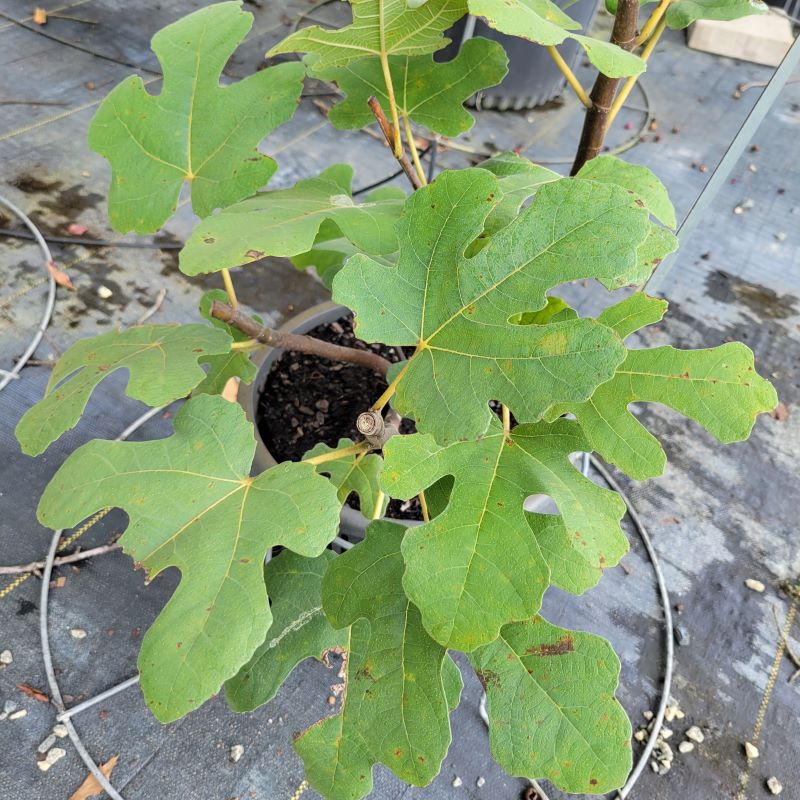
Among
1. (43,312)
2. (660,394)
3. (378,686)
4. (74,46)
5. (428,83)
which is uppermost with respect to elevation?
(428,83)

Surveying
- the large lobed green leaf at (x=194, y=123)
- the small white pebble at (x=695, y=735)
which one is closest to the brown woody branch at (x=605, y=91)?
the large lobed green leaf at (x=194, y=123)

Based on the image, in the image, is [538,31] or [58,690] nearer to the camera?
[538,31]

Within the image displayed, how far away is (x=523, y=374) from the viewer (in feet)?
2.22

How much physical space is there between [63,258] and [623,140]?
84.7 inches

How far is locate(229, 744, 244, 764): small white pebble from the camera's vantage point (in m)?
1.20

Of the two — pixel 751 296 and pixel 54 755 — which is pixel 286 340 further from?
pixel 751 296

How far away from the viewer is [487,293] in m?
0.71

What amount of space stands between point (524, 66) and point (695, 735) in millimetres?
2525

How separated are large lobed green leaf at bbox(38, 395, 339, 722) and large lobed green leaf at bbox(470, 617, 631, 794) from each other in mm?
260

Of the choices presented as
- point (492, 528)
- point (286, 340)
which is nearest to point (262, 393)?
point (286, 340)

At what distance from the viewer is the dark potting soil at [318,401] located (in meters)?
1.26

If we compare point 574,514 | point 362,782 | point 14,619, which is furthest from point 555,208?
point 14,619

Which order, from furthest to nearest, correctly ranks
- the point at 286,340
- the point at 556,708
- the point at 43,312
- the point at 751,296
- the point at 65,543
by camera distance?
the point at 751,296, the point at 43,312, the point at 65,543, the point at 286,340, the point at 556,708

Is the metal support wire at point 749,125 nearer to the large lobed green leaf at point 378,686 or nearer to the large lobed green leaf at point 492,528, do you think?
the large lobed green leaf at point 492,528
